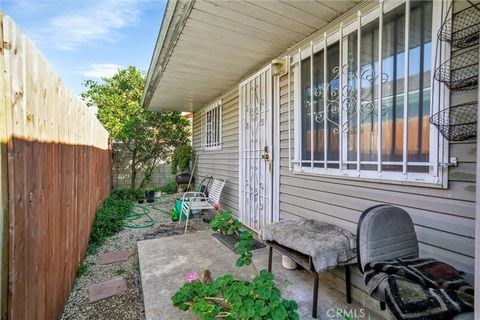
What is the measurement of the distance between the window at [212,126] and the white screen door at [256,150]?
1229 mm

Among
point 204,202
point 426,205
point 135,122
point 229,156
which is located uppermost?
point 135,122

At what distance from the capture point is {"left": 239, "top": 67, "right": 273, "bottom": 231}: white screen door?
3.30 m

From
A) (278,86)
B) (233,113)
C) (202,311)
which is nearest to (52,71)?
(202,311)

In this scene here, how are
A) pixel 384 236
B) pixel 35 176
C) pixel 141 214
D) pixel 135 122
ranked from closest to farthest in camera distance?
1. pixel 35 176
2. pixel 384 236
3. pixel 141 214
4. pixel 135 122

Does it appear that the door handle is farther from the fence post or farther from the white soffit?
the fence post

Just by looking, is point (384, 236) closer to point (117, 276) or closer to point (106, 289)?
point (106, 289)

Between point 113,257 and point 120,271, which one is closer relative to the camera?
point 120,271

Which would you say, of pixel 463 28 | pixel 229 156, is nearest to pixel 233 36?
pixel 463 28

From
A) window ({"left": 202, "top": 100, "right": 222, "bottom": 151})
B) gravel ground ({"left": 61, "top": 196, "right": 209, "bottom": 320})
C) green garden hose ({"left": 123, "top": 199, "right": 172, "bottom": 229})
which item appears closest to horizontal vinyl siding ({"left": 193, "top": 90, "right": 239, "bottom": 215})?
window ({"left": 202, "top": 100, "right": 222, "bottom": 151})

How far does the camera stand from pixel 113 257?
10.3ft

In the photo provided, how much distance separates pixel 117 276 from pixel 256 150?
89.7 inches

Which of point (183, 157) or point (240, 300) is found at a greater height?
point (183, 157)

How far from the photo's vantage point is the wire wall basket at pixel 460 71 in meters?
1.32

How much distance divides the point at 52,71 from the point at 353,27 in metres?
2.27
